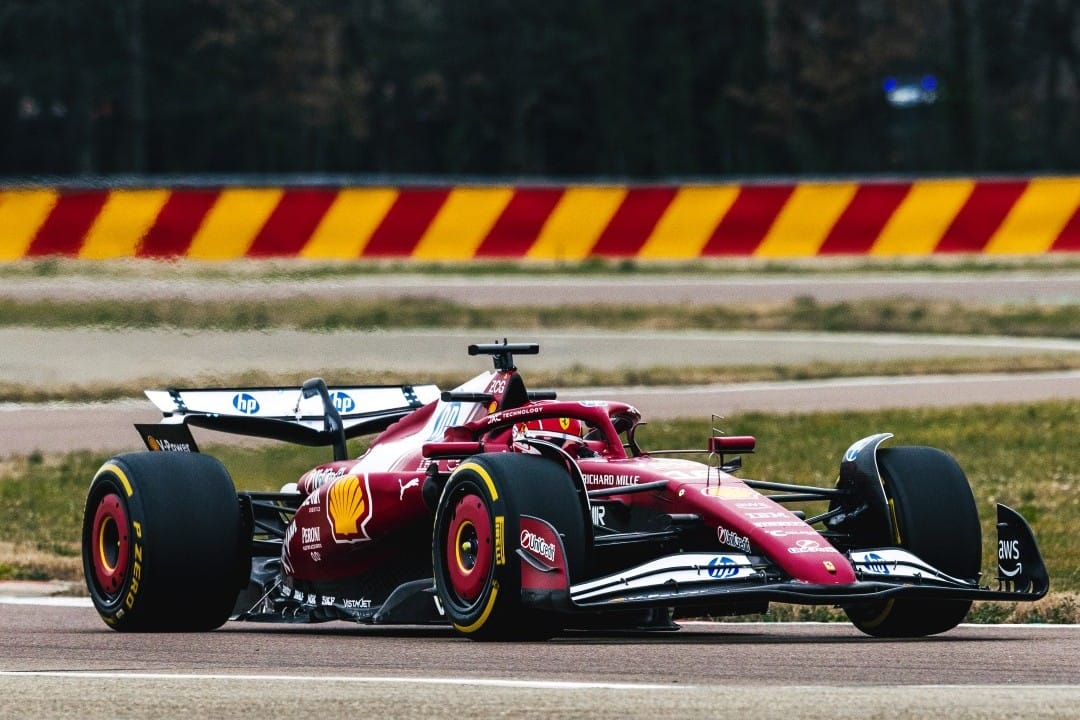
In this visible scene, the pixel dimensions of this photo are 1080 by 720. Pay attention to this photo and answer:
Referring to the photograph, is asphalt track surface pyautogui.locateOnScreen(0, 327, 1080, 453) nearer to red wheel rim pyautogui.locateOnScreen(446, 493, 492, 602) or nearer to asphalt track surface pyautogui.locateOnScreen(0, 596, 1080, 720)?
asphalt track surface pyautogui.locateOnScreen(0, 596, 1080, 720)

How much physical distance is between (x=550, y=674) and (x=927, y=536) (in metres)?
2.25

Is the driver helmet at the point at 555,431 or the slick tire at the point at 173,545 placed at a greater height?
the driver helmet at the point at 555,431

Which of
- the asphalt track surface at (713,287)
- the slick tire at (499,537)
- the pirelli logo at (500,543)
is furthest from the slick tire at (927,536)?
the asphalt track surface at (713,287)

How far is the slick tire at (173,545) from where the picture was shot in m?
9.70

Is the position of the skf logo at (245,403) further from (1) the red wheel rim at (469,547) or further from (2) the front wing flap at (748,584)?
(2) the front wing flap at (748,584)

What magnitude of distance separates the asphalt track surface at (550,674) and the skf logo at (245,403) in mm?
1735

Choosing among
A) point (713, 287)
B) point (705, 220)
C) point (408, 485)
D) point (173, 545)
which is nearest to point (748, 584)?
point (408, 485)

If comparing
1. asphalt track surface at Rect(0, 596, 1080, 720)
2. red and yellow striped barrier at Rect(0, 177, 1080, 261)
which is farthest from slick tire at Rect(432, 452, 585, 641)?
red and yellow striped barrier at Rect(0, 177, 1080, 261)

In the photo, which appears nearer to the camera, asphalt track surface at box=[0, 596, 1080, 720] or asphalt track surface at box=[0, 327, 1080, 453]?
asphalt track surface at box=[0, 596, 1080, 720]

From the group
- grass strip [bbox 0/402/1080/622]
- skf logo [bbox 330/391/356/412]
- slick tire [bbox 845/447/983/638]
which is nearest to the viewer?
slick tire [bbox 845/447/983/638]

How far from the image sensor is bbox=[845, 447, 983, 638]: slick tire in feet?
30.1

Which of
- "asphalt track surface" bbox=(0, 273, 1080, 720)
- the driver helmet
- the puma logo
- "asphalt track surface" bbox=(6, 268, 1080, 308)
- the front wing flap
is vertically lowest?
"asphalt track surface" bbox=(0, 273, 1080, 720)

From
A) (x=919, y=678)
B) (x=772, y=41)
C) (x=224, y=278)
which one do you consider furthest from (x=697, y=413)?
(x=772, y=41)

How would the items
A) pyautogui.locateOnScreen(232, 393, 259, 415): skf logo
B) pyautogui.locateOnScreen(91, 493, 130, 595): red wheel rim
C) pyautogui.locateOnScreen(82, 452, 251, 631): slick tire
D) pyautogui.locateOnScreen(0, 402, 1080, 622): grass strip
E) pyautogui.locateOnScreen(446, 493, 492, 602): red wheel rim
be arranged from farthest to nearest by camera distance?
pyautogui.locateOnScreen(0, 402, 1080, 622): grass strip, pyautogui.locateOnScreen(232, 393, 259, 415): skf logo, pyautogui.locateOnScreen(91, 493, 130, 595): red wheel rim, pyautogui.locateOnScreen(82, 452, 251, 631): slick tire, pyautogui.locateOnScreen(446, 493, 492, 602): red wheel rim
